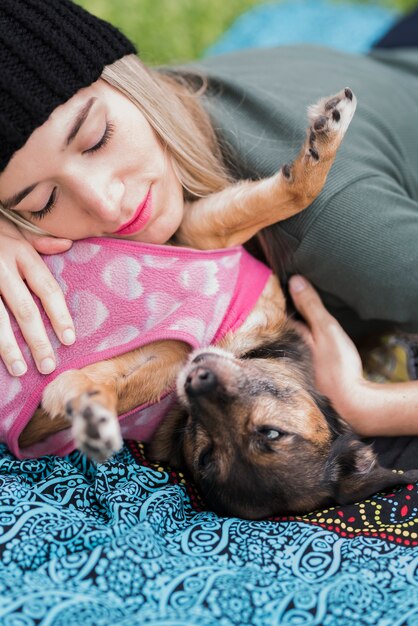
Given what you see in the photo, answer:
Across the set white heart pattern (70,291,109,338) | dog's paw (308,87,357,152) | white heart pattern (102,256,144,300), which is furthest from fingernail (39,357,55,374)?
dog's paw (308,87,357,152)

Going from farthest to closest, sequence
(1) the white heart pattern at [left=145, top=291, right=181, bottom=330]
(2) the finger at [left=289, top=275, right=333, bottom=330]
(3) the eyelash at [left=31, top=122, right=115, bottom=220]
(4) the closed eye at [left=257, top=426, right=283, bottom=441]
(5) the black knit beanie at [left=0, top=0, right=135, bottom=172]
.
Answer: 1. (2) the finger at [left=289, top=275, right=333, bottom=330]
2. (1) the white heart pattern at [left=145, top=291, right=181, bottom=330]
3. (4) the closed eye at [left=257, top=426, right=283, bottom=441]
4. (3) the eyelash at [left=31, top=122, right=115, bottom=220]
5. (5) the black knit beanie at [left=0, top=0, right=135, bottom=172]

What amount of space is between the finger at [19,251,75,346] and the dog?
163 millimetres

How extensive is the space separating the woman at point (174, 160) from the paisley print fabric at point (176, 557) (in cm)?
47

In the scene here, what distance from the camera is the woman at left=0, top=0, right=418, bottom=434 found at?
214cm

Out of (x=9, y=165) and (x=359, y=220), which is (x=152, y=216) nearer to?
(x=9, y=165)

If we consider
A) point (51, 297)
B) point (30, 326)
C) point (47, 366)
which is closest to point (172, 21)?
point (51, 297)

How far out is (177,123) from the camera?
255 centimetres

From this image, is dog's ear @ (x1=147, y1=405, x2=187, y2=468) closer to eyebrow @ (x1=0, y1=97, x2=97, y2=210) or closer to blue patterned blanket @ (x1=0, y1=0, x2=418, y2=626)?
blue patterned blanket @ (x1=0, y1=0, x2=418, y2=626)

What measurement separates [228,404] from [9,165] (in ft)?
3.56

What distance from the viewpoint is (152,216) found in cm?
243

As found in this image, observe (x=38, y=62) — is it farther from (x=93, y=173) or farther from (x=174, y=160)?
(x=174, y=160)

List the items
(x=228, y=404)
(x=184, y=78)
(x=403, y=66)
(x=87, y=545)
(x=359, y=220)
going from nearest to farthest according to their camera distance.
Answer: (x=87, y=545) < (x=228, y=404) < (x=359, y=220) < (x=184, y=78) < (x=403, y=66)

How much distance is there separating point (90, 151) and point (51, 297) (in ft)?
1.81

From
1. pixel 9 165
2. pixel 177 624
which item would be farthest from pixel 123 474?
pixel 9 165
